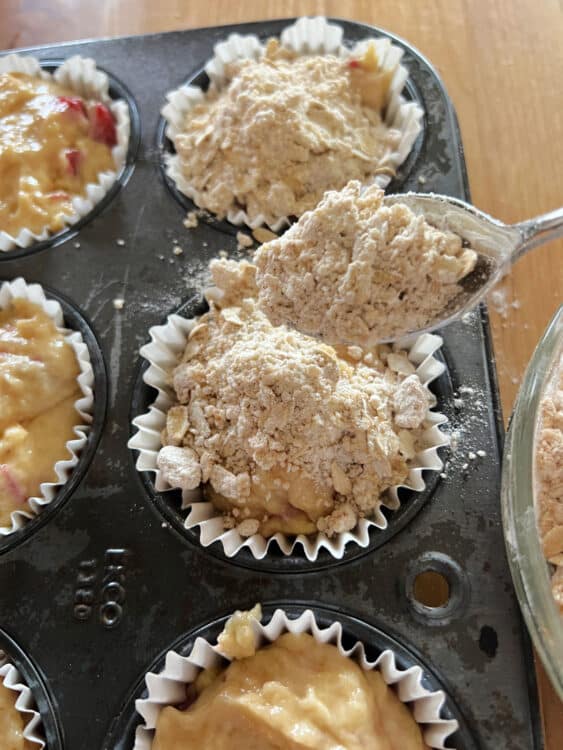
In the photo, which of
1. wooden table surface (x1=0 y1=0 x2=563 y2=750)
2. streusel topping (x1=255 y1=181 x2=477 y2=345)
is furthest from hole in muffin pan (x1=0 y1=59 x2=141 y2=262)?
streusel topping (x1=255 y1=181 x2=477 y2=345)

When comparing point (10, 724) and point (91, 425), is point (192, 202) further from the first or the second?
point (10, 724)

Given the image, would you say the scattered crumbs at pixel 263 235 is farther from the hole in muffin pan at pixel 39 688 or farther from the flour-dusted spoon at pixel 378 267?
the hole in muffin pan at pixel 39 688

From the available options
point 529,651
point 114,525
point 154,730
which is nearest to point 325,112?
point 114,525

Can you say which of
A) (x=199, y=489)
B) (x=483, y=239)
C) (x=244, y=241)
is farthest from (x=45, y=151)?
(x=483, y=239)

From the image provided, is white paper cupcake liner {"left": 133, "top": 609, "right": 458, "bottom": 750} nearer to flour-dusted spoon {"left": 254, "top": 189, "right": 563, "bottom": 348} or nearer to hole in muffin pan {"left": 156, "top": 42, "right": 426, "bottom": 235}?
flour-dusted spoon {"left": 254, "top": 189, "right": 563, "bottom": 348}

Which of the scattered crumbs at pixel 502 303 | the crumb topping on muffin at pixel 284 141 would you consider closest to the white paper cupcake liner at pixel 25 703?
A: the crumb topping on muffin at pixel 284 141

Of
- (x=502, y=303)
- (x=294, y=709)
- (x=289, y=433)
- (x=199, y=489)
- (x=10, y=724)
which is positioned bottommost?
(x=10, y=724)

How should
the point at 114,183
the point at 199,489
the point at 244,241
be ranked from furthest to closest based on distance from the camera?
the point at 114,183
the point at 244,241
the point at 199,489
